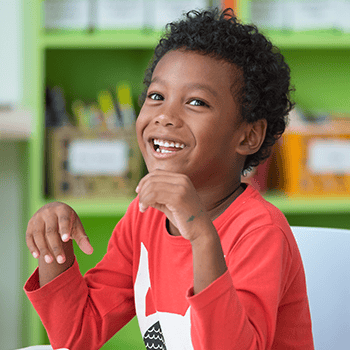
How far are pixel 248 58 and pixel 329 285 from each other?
418mm

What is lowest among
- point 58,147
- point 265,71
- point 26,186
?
point 26,186

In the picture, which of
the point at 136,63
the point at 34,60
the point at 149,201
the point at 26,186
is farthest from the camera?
the point at 136,63

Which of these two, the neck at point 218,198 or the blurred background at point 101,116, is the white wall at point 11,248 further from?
the neck at point 218,198

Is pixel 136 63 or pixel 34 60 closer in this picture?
pixel 34 60

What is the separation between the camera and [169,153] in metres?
0.69

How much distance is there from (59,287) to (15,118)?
1.07 meters

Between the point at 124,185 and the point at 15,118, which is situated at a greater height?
the point at 15,118

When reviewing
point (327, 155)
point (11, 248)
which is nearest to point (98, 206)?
point (11, 248)

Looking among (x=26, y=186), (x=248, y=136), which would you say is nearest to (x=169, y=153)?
(x=248, y=136)

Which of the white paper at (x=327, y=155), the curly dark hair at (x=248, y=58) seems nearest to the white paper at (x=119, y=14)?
the white paper at (x=327, y=155)

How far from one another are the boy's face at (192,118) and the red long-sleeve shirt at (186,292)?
0.08 meters

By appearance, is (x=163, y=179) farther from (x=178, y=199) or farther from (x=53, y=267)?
(x=53, y=267)

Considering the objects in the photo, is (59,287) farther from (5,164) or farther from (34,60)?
(5,164)

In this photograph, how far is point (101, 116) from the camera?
5.73ft
